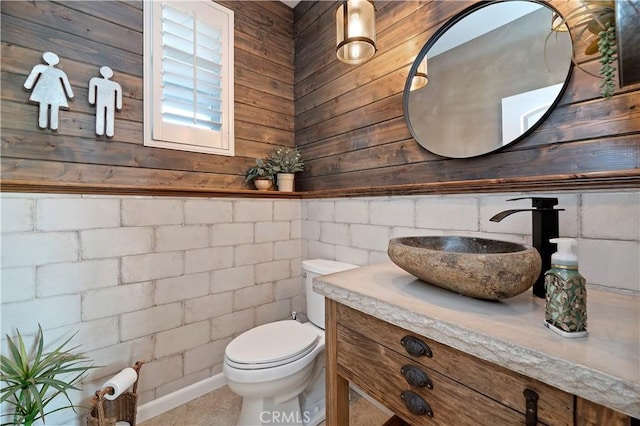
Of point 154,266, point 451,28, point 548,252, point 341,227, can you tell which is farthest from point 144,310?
point 451,28

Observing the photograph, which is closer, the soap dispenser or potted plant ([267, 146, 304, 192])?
the soap dispenser

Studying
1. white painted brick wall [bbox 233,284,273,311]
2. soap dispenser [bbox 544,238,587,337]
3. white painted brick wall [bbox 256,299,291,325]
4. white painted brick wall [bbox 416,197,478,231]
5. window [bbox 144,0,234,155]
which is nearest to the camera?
soap dispenser [bbox 544,238,587,337]

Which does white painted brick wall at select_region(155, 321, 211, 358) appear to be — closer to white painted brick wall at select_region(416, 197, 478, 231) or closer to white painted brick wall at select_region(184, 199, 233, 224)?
white painted brick wall at select_region(184, 199, 233, 224)

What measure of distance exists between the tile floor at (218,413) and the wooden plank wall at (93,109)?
1.30 meters

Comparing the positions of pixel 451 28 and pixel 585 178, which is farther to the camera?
pixel 451 28

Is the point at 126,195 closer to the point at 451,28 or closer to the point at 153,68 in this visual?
the point at 153,68

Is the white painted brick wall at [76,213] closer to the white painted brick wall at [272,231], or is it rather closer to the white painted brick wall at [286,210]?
the white painted brick wall at [272,231]

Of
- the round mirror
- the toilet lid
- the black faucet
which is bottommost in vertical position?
the toilet lid

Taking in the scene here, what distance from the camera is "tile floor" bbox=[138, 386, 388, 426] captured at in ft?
4.98

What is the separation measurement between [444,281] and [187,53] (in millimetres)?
2076

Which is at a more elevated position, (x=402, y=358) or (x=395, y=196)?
(x=395, y=196)

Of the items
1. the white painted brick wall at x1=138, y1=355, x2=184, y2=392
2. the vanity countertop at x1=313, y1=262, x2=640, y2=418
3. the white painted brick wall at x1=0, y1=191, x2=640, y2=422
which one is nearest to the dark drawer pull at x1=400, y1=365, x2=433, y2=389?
the vanity countertop at x1=313, y1=262, x2=640, y2=418

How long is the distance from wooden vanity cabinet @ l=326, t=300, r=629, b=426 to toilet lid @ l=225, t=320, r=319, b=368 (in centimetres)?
42

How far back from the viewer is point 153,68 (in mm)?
1733
